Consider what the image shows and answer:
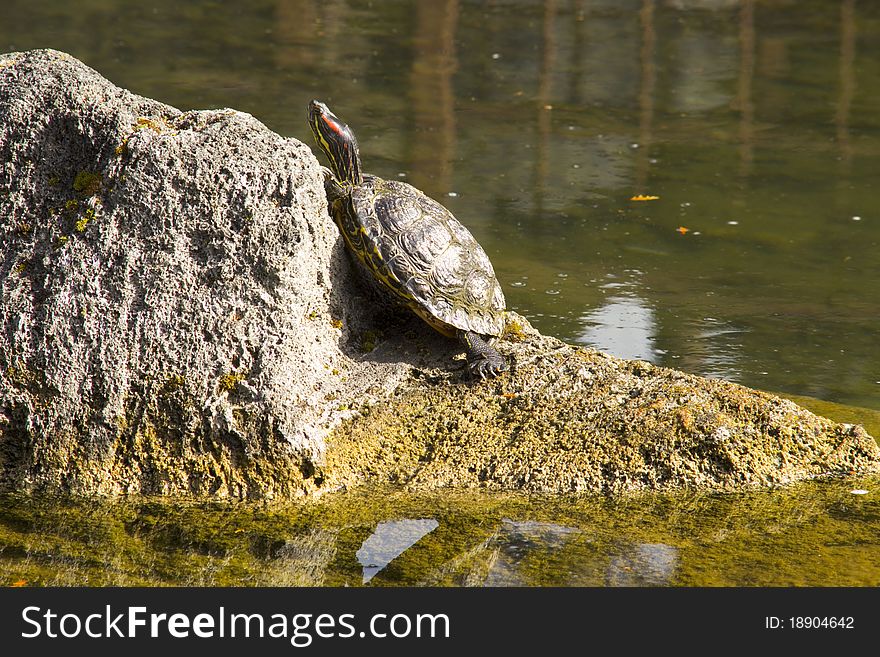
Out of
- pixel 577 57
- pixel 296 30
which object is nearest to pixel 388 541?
pixel 577 57

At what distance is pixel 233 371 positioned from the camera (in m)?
3.80

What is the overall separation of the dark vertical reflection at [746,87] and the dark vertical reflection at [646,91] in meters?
0.79

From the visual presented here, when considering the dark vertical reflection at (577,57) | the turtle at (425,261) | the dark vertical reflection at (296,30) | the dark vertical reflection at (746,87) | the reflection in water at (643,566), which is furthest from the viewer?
the dark vertical reflection at (296,30)

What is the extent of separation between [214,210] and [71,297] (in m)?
0.60

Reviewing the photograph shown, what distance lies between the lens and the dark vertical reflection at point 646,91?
8.73 metres

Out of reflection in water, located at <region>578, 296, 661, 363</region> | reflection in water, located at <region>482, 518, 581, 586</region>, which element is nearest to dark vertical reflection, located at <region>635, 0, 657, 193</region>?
reflection in water, located at <region>578, 296, 661, 363</region>

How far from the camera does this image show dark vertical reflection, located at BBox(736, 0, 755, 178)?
9086 millimetres

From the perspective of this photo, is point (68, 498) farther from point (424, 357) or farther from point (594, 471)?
point (594, 471)

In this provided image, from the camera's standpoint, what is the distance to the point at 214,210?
3924mm

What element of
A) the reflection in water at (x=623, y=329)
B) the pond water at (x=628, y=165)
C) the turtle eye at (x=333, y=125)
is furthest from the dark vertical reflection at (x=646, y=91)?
the turtle eye at (x=333, y=125)

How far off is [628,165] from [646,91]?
2.57 meters

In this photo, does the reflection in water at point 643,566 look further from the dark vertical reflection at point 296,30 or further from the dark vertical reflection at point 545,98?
the dark vertical reflection at point 296,30

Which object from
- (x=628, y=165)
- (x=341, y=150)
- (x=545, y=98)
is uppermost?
(x=341, y=150)

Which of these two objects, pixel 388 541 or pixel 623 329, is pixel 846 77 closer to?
pixel 623 329
